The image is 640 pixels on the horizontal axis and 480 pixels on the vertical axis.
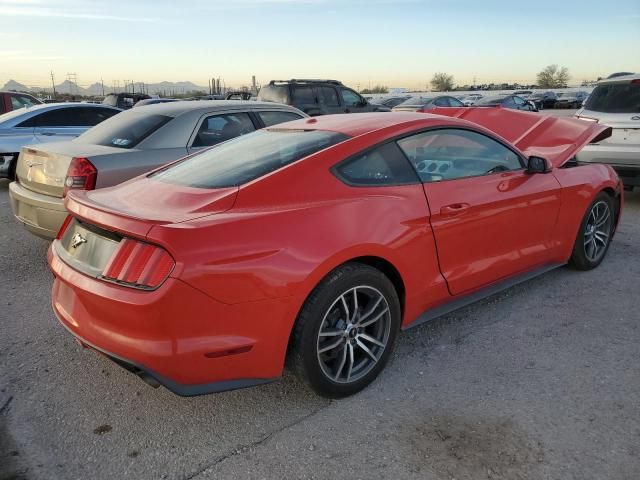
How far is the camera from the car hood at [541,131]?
183 inches

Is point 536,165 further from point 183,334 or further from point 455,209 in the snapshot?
point 183,334

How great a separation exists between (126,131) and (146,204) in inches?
113

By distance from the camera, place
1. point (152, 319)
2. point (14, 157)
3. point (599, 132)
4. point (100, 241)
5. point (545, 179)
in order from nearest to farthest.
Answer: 1. point (152, 319)
2. point (100, 241)
3. point (545, 179)
4. point (599, 132)
5. point (14, 157)

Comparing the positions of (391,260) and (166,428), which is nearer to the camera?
(166,428)

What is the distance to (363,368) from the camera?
301cm

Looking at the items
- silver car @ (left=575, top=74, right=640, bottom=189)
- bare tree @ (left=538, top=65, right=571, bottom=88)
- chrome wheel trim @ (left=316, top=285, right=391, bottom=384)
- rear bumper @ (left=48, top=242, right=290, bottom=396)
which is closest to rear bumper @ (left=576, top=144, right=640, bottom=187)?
silver car @ (left=575, top=74, right=640, bottom=189)

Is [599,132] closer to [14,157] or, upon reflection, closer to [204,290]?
[204,290]

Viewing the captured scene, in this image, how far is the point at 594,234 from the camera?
189 inches

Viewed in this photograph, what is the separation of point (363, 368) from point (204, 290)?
1.12m

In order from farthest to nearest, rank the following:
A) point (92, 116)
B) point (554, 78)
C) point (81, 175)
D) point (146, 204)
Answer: point (554, 78) < point (92, 116) < point (81, 175) < point (146, 204)

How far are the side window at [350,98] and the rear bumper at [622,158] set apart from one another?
9462 millimetres

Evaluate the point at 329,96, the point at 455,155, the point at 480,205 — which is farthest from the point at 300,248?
the point at 329,96

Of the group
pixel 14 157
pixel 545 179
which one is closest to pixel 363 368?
pixel 545 179

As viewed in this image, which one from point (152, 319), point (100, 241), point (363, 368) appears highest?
point (100, 241)
